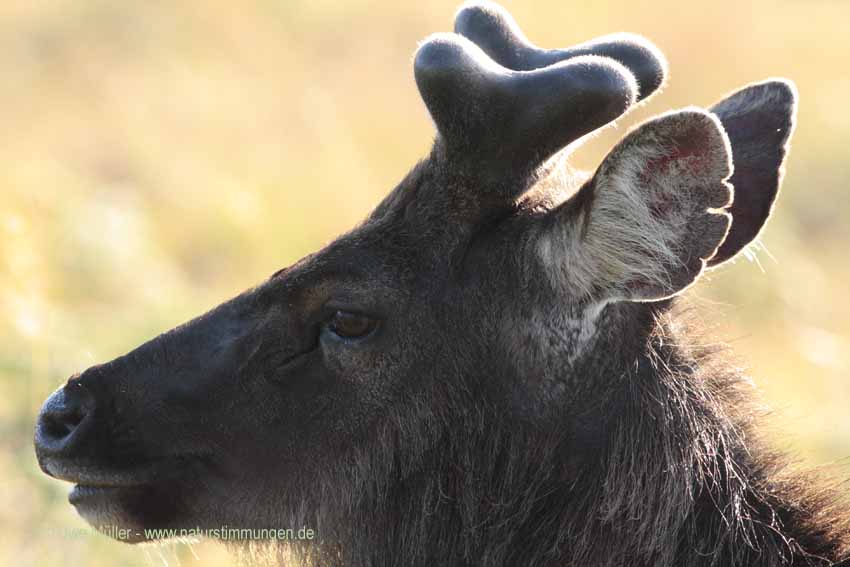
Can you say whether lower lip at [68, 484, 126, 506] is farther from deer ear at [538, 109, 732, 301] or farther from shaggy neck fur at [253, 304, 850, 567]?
deer ear at [538, 109, 732, 301]

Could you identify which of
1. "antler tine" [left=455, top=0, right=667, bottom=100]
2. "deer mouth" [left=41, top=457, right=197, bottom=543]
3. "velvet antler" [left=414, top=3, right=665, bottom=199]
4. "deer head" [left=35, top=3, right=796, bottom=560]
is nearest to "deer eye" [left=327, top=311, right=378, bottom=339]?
"deer head" [left=35, top=3, right=796, bottom=560]

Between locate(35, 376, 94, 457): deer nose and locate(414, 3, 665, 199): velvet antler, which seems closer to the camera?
locate(414, 3, 665, 199): velvet antler

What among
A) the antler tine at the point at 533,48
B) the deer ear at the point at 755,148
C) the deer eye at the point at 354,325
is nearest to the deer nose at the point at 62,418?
the deer eye at the point at 354,325

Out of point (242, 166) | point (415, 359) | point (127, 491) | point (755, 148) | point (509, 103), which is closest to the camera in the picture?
point (509, 103)

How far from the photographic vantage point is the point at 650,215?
5.08 m

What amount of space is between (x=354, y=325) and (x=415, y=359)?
266 mm

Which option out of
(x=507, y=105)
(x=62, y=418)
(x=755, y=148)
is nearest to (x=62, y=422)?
(x=62, y=418)

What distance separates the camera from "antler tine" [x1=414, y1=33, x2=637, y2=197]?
5.10 metres

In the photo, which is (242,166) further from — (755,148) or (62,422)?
(755,148)

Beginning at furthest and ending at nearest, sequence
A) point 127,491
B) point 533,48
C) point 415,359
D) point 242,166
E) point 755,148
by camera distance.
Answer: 1. point 242,166
2. point 533,48
3. point 755,148
4. point 127,491
5. point 415,359

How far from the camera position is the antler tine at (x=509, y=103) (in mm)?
5102

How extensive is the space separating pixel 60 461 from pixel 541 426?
1.83 metres

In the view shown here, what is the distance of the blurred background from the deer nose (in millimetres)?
890

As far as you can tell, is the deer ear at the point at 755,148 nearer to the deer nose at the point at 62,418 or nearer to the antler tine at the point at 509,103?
the antler tine at the point at 509,103
